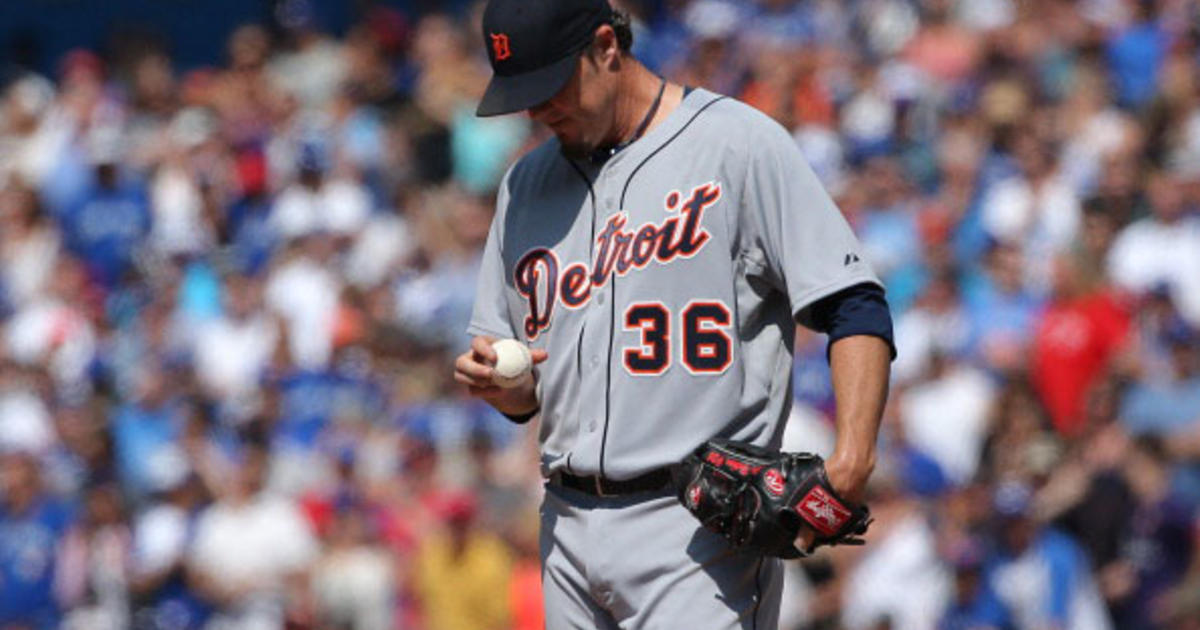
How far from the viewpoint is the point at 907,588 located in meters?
8.22

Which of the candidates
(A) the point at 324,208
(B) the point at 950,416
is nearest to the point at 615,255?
(B) the point at 950,416

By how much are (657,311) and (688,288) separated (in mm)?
76

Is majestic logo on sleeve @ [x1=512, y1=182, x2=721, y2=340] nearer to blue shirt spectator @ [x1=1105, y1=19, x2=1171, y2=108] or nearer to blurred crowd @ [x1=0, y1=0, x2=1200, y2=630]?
blurred crowd @ [x1=0, y1=0, x2=1200, y2=630]

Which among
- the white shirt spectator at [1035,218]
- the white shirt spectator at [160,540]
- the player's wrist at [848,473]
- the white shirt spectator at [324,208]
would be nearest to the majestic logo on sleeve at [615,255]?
the player's wrist at [848,473]

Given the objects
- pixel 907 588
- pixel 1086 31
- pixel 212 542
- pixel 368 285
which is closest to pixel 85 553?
pixel 212 542

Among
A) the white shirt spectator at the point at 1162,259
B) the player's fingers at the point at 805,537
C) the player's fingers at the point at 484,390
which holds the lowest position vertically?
the white shirt spectator at the point at 1162,259

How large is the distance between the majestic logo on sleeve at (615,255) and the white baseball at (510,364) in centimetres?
12

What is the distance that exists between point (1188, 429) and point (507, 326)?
4.61 m

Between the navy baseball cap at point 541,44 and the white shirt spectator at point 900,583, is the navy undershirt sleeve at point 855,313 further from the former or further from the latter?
the white shirt spectator at point 900,583

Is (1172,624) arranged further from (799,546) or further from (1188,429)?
(799,546)

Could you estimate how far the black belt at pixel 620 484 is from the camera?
153 inches

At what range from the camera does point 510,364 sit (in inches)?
156

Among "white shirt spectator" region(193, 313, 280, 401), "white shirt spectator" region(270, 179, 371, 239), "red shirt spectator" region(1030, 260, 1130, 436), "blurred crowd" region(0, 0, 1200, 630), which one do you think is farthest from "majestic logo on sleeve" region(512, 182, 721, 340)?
"white shirt spectator" region(270, 179, 371, 239)

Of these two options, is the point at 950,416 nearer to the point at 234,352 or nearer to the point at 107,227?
the point at 234,352
